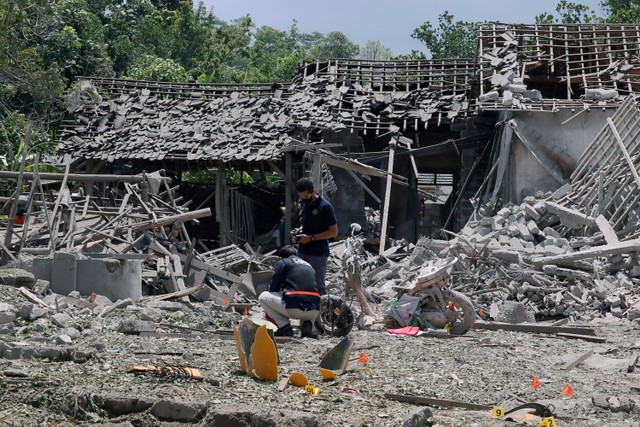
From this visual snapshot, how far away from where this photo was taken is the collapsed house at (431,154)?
17.4 metres

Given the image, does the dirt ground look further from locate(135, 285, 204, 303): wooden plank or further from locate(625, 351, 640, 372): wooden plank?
locate(135, 285, 204, 303): wooden plank

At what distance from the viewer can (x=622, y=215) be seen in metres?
18.4

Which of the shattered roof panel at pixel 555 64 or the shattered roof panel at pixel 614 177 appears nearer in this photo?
the shattered roof panel at pixel 614 177

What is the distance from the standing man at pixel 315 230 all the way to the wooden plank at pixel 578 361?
2.93 meters

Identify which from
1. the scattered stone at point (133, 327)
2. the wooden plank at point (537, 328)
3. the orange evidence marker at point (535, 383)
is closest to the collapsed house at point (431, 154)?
the wooden plank at point (537, 328)

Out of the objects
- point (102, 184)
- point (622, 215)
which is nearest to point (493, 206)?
point (622, 215)

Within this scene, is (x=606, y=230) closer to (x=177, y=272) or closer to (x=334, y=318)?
(x=177, y=272)

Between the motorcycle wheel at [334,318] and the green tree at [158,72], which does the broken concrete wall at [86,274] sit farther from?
the green tree at [158,72]

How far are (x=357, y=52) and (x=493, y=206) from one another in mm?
62716

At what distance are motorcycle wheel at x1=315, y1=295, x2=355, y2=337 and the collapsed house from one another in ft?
12.8

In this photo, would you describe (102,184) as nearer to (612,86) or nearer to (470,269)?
(470,269)

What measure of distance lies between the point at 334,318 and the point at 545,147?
12.1m

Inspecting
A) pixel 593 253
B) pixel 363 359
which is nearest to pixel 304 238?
pixel 363 359

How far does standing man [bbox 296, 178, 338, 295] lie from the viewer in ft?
39.6
